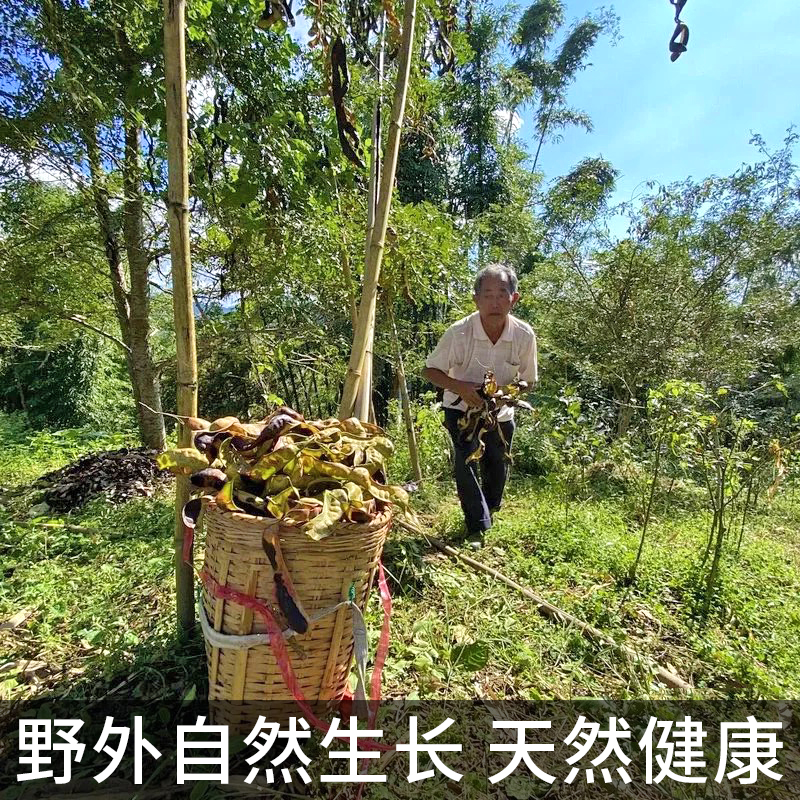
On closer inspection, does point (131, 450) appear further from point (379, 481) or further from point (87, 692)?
point (379, 481)

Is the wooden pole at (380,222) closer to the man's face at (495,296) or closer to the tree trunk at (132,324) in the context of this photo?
the man's face at (495,296)

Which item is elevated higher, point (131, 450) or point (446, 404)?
point (446, 404)

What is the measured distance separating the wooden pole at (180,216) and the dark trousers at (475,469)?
1629 mm

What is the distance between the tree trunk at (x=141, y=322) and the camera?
4.39 m

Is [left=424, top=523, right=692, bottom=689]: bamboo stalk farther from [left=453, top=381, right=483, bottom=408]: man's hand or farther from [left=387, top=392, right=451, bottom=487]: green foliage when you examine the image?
[left=387, top=392, right=451, bottom=487]: green foliage

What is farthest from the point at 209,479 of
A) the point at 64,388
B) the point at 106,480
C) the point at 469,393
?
the point at 64,388

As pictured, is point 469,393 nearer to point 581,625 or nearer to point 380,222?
point 380,222

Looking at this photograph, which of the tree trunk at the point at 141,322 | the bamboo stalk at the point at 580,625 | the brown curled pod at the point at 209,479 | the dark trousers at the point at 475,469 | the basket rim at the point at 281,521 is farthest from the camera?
the tree trunk at the point at 141,322

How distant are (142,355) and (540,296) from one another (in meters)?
5.81

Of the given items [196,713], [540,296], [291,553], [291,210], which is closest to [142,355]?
[291,210]

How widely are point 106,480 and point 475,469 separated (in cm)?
320

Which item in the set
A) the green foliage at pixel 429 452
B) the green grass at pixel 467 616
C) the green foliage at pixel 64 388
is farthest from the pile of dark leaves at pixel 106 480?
the green foliage at pixel 64 388

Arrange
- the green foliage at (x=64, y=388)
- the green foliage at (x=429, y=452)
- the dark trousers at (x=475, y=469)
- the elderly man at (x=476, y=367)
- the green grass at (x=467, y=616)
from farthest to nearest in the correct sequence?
the green foliage at (x=64, y=388) < the green foliage at (x=429, y=452) < the dark trousers at (x=475, y=469) < the elderly man at (x=476, y=367) < the green grass at (x=467, y=616)

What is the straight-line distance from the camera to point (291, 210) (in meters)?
3.02
